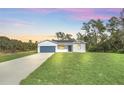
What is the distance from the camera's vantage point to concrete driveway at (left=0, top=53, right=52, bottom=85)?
4.70 metres

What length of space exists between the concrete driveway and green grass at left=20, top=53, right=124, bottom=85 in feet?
0.41

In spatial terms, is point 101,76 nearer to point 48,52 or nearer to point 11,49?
point 48,52

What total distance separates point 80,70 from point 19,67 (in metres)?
1.08

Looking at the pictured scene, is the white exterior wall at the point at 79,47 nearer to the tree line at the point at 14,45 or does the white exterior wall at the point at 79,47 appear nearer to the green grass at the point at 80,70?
the green grass at the point at 80,70

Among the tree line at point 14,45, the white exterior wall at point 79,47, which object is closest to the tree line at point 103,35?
the white exterior wall at point 79,47

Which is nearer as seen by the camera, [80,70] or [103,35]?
[80,70]

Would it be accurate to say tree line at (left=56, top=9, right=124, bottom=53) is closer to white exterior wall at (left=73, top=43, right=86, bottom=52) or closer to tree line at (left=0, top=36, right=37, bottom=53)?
white exterior wall at (left=73, top=43, right=86, bottom=52)

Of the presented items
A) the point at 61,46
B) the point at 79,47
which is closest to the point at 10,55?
the point at 61,46

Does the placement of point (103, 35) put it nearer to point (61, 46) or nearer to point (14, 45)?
point (61, 46)

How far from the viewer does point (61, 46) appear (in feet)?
17.3

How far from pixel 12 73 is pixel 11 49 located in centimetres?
61

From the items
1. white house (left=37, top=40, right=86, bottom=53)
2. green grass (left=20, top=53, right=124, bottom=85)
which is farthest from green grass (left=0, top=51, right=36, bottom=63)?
green grass (left=20, top=53, right=124, bottom=85)

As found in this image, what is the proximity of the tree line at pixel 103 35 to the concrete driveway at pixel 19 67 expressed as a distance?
1.88 ft
